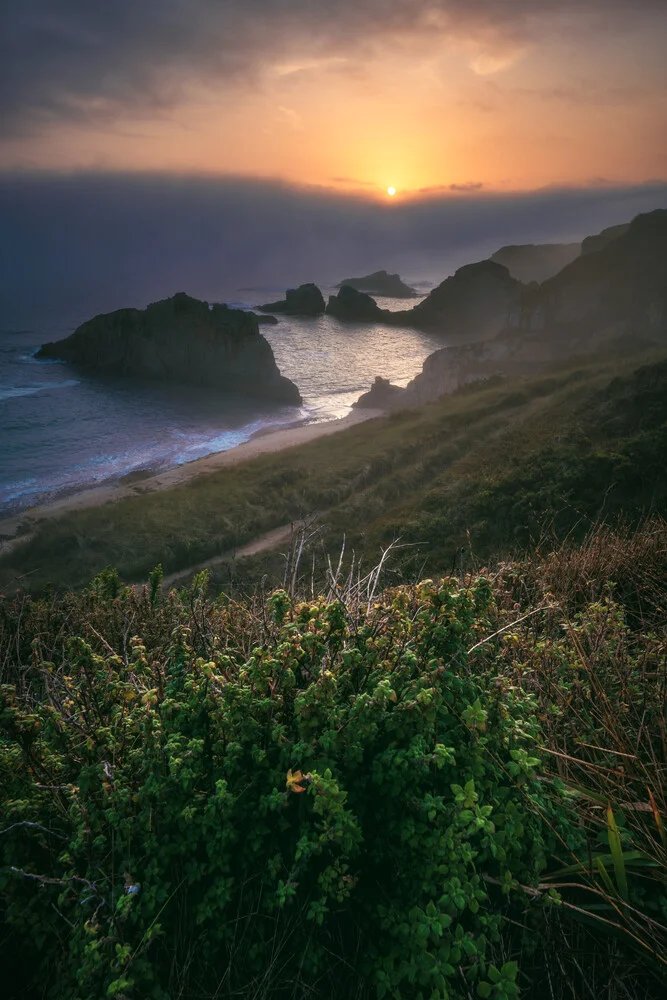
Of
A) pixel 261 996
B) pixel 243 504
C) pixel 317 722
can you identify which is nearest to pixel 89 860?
pixel 261 996

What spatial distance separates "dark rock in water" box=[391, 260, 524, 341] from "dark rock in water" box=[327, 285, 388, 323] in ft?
34.7

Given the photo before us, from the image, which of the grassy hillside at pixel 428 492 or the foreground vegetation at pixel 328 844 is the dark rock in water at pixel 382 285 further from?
the foreground vegetation at pixel 328 844

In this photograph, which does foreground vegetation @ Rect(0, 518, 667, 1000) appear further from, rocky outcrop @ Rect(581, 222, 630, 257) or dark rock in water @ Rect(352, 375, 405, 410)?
rocky outcrop @ Rect(581, 222, 630, 257)

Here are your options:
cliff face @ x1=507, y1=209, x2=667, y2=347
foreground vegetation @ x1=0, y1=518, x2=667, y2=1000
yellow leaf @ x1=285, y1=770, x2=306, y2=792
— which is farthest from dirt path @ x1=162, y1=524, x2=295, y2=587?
cliff face @ x1=507, y1=209, x2=667, y2=347

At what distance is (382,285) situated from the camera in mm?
160250

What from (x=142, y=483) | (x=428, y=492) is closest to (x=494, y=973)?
(x=428, y=492)

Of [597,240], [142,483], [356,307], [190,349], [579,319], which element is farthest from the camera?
[356,307]

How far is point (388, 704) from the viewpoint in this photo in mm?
2488

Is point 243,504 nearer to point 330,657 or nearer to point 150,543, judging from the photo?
point 150,543

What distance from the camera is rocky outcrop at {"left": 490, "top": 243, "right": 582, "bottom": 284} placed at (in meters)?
144

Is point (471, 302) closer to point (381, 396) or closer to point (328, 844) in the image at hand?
point (381, 396)

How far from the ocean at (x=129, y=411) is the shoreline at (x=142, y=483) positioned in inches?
60.2

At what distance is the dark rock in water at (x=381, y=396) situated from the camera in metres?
61.2

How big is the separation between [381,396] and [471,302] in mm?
53840
